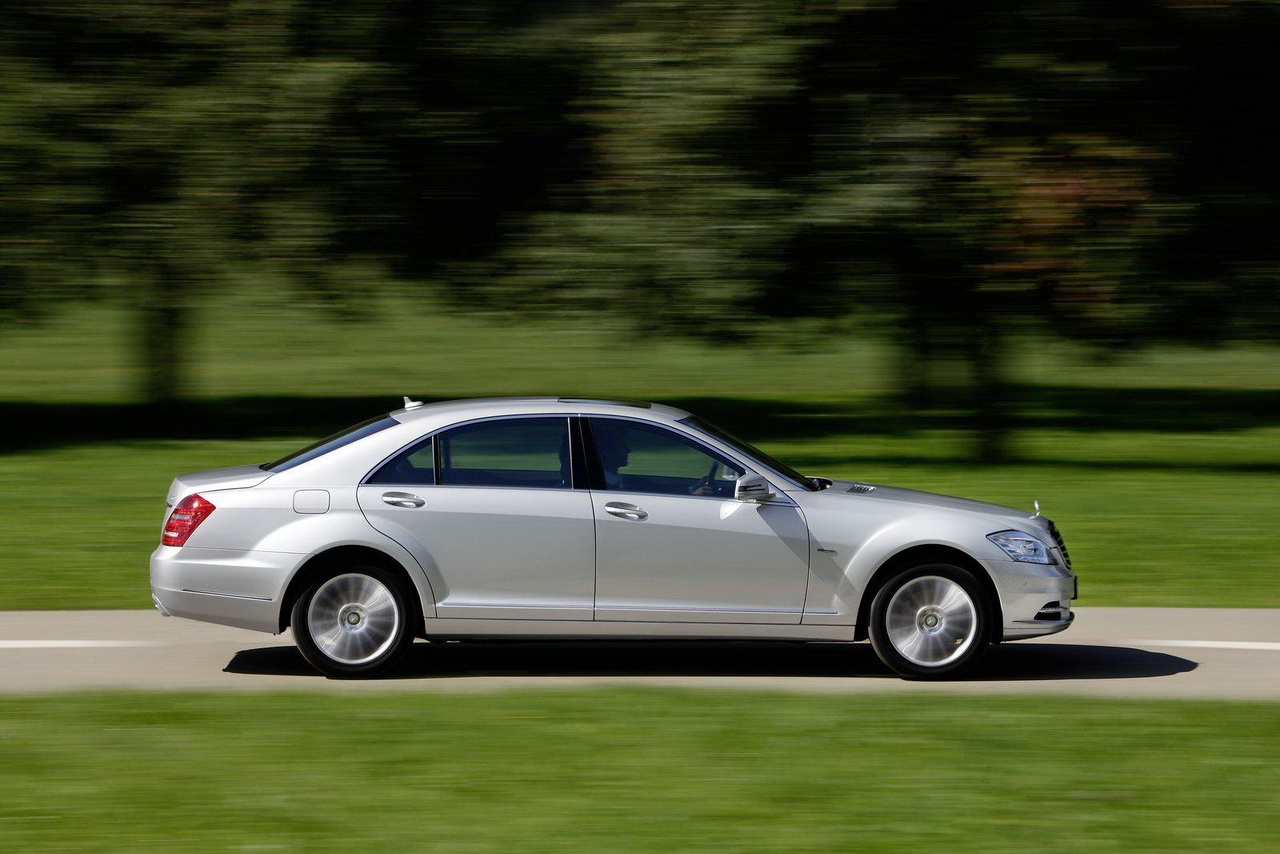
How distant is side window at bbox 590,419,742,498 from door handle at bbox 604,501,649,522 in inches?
4.9

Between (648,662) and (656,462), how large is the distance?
114 centimetres

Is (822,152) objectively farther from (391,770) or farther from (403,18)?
(391,770)

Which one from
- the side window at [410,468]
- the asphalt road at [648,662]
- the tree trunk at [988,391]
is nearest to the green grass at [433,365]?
the tree trunk at [988,391]

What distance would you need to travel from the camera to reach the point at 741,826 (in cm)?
563

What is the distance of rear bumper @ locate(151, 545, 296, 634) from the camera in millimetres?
7949

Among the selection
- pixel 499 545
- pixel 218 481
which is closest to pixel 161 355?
pixel 218 481

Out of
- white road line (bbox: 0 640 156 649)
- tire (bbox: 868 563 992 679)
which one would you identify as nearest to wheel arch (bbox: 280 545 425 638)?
white road line (bbox: 0 640 156 649)

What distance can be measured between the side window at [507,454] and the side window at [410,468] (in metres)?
0.07

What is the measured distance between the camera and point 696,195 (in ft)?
59.3

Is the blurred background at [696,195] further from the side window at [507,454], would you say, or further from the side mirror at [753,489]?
the side mirror at [753,489]

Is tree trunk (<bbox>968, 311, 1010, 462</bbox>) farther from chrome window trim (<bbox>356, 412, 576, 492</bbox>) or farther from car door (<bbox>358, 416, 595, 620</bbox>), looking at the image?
car door (<bbox>358, 416, 595, 620</bbox>)

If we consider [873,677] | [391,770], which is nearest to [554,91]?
[873,677]

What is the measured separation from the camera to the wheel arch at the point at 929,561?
804 centimetres

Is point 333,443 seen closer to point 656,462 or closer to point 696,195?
point 656,462
